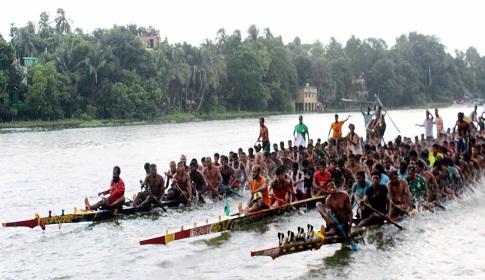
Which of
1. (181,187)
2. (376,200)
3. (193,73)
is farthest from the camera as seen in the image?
(193,73)

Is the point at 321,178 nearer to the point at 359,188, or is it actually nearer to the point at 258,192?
the point at 258,192

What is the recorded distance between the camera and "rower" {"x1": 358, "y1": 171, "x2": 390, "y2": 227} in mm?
11898

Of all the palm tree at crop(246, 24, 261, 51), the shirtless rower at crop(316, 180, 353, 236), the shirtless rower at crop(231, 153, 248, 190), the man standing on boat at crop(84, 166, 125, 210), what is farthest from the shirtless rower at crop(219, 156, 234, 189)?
the palm tree at crop(246, 24, 261, 51)

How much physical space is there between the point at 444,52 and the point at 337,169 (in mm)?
115777

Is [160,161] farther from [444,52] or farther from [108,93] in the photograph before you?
[444,52]

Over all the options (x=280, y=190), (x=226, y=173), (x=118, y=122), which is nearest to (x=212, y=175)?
(x=226, y=173)

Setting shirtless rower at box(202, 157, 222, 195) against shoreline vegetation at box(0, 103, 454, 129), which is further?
shoreline vegetation at box(0, 103, 454, 129)

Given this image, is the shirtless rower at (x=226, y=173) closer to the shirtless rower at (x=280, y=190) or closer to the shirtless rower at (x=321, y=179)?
the shirtless rower at (x=321, y=179)

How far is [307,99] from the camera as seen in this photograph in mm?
101562

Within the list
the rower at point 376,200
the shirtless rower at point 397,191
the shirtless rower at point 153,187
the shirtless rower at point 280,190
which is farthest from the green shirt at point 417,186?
the shirtless rower at point 153,187

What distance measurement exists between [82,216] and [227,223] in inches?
135

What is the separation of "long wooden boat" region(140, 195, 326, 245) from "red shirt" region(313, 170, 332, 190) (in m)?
0.42

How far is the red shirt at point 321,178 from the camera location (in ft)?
47.5

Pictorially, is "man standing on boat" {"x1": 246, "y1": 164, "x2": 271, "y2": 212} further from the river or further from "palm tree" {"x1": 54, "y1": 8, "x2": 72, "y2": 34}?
"palm tree" {"x1": 54, "y1": 8, "x2": 72, "y2": 34}
